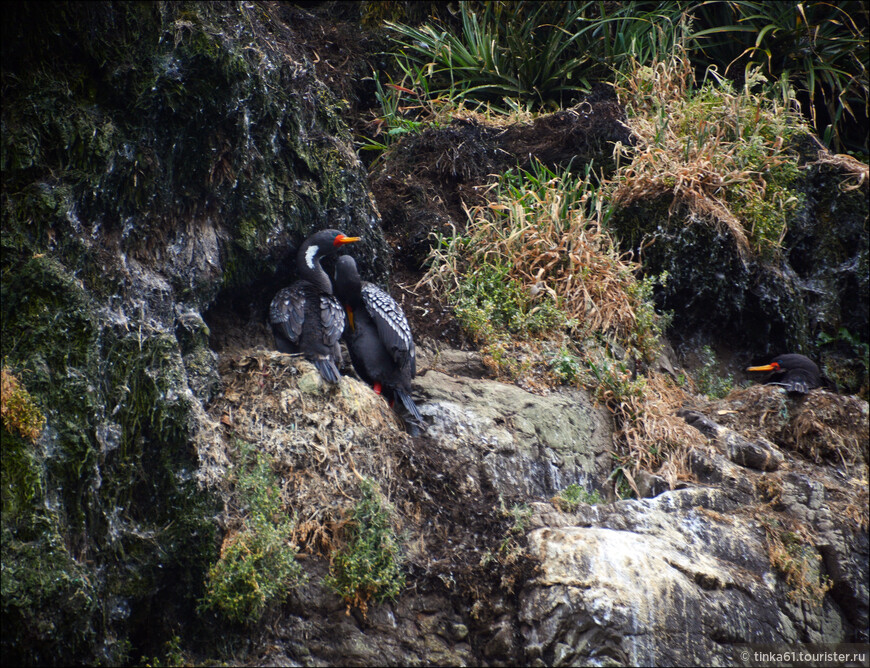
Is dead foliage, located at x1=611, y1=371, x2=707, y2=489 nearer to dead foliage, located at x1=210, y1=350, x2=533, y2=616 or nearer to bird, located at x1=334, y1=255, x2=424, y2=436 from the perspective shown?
dead foliage, located at x1=210, y1=350, x2=533, y2=616

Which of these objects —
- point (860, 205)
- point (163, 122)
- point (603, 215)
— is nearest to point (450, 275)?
point (603, 215)

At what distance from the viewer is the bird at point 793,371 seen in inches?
255

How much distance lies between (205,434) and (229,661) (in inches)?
45.7

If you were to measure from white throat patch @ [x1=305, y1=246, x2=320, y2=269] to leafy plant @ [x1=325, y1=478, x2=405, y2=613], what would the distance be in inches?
65.4

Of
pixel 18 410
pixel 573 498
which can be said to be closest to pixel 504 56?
pixel 573 498

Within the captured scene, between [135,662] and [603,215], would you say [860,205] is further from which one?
[135,662]

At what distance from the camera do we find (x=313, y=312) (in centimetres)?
522

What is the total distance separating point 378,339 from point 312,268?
67 cm

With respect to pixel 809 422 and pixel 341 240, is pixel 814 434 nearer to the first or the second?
pixel 809 422

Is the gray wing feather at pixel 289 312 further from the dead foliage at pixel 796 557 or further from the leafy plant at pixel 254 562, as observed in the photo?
the dead foliage at pixel 796 557

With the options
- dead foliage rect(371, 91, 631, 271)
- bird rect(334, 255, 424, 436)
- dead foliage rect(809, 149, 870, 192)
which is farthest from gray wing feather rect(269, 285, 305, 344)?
dead foliage rect(809, 149, 870, 192)

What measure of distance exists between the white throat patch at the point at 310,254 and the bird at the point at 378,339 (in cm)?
20

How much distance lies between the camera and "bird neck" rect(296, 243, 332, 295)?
5.36 m

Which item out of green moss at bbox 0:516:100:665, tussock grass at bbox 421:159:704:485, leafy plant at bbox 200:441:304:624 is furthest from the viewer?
tussock grass at bbox 421:159:704:485
